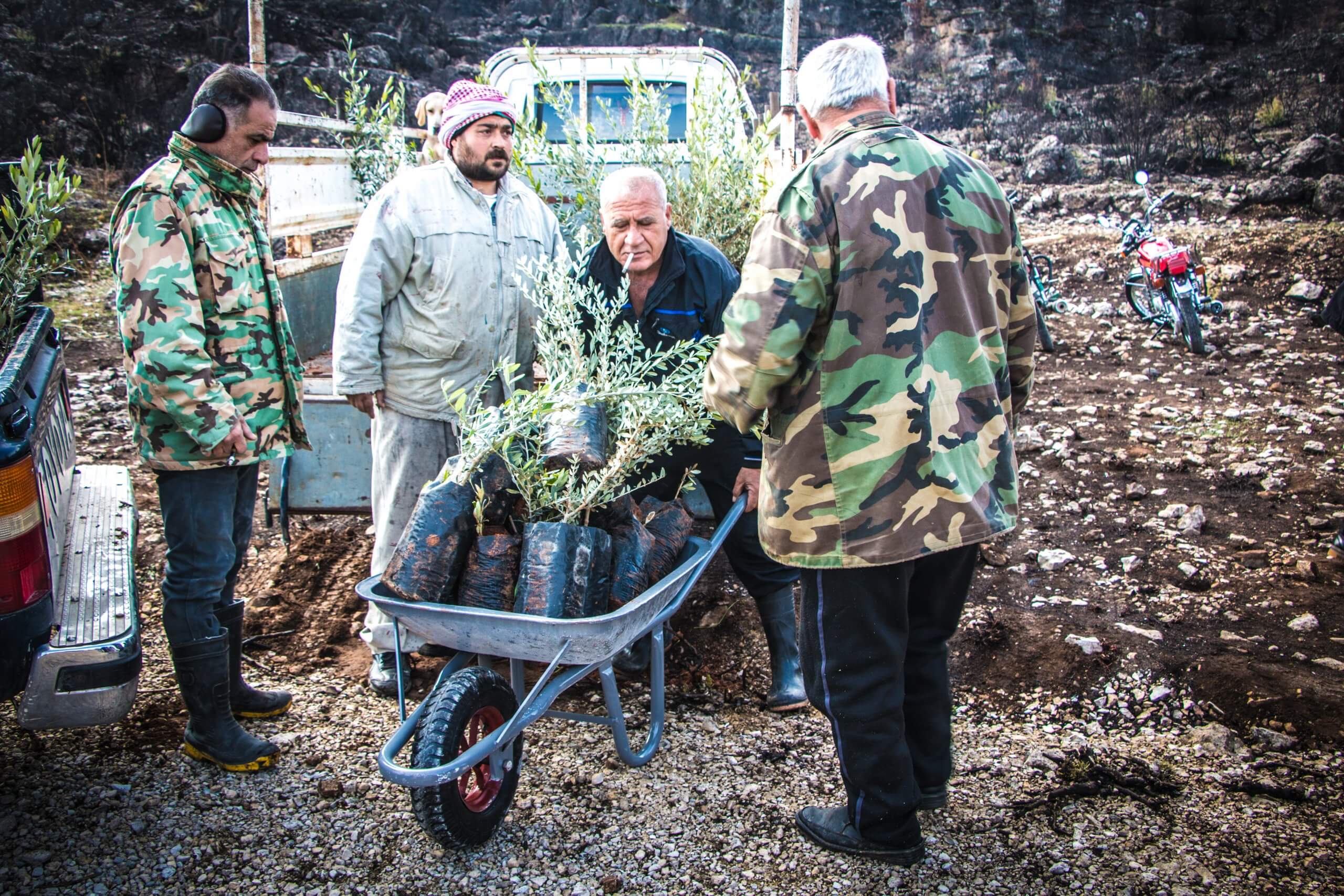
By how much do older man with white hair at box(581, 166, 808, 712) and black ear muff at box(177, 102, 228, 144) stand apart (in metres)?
1.06

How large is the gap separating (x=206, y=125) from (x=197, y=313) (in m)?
0.53

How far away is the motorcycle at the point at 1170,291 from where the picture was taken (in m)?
7.14

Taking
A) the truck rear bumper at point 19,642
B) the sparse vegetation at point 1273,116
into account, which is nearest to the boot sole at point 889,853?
the truck rear bumper at point 19,642

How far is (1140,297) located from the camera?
26.7ft

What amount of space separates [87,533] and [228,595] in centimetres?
43

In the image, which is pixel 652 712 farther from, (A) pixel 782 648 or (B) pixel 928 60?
(B) pixel 928 60

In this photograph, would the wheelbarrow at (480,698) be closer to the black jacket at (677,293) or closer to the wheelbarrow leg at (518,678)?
the wheelbarrow leg at (518,678)

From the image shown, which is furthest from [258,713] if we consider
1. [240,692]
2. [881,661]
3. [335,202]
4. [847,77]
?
[335,202]

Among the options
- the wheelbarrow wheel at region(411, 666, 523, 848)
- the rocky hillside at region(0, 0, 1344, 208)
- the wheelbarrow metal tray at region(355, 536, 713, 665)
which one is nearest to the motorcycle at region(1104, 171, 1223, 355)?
the rocky hillside at region(0, 0, 1344, 208)

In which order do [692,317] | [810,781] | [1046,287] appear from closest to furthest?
1. [810,781]
2. [692,317]
3. [1046,287]

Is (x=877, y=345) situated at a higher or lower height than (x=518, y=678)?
higher

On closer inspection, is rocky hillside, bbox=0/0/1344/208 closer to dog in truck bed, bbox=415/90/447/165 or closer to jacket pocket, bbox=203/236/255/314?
dog in truck bed, bbox=415/90/447/165

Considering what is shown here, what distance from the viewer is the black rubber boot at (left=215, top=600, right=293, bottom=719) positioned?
2740mm

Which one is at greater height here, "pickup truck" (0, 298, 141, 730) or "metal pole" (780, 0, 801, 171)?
"metal pole" (780, 0, 801, 171)
